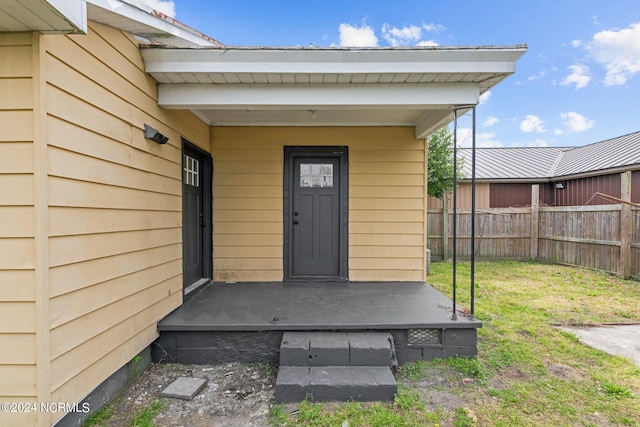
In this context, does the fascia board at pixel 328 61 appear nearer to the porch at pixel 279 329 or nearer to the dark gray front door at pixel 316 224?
the dark gray front door at pixel 316 224

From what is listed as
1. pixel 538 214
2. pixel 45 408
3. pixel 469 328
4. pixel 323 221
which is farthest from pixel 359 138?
pixel 538 214

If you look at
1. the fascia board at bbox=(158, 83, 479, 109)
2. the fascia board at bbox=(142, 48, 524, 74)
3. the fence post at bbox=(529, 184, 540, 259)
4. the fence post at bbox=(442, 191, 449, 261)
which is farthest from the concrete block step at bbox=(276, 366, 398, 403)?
Result: the fence post at bbox=(529, 184, 540, 259)

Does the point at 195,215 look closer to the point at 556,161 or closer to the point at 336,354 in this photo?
the point at 336,354

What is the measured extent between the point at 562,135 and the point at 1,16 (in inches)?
1124

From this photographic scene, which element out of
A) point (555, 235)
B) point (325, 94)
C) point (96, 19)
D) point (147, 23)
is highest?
A: point (147, 23)

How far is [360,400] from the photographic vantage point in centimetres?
207

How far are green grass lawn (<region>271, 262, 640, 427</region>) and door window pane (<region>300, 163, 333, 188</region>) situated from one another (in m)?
2.41

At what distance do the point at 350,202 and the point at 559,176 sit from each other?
813cm

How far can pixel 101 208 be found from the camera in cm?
199

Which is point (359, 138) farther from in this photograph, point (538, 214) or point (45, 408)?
point (538, 214)

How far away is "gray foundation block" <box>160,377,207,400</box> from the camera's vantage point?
2.12 metres

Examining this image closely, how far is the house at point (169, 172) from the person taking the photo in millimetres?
1548

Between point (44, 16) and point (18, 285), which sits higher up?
point (44, 16)

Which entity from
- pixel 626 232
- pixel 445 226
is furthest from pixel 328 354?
pixel 626 232
